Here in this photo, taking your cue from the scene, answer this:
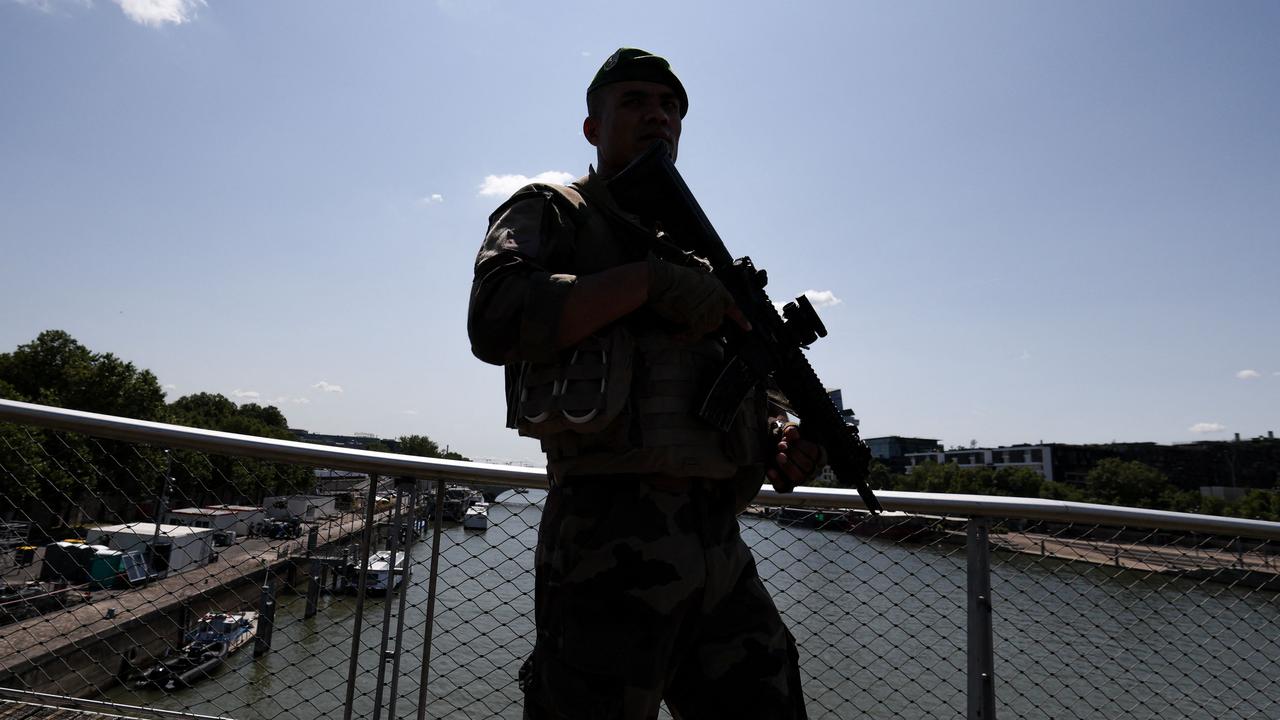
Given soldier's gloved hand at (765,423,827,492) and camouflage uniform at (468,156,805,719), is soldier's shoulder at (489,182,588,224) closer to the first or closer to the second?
camouflage uniform at (468,156,805,719)

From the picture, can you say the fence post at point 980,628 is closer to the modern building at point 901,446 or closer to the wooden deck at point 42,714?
the wooden deck at point 42,714

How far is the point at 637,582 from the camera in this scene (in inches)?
57.3

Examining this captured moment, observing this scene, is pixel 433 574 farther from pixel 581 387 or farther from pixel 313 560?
pixel 313 560

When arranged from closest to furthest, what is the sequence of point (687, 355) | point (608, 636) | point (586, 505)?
point (608, 636) → point (586, 505) → point (687, 355)

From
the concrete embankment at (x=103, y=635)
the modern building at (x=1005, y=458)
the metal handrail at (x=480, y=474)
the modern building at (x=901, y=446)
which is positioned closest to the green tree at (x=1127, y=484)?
the modern building at (x=1005, y=458)

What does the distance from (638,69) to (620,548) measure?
133 cm

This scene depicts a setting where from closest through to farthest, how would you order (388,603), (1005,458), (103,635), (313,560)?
(388,603) < (313,560) < (103,635) < (1005,458)

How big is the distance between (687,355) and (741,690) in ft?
2.61

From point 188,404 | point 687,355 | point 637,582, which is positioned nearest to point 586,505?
point 637,582

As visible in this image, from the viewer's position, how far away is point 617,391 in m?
1.50

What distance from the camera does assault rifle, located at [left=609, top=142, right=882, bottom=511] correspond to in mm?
1773

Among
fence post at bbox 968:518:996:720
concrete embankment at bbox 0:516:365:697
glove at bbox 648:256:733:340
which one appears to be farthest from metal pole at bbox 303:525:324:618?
fence post at bbox 968:518:996:720

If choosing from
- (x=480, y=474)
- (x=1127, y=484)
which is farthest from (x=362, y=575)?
(x=1127, y=484)

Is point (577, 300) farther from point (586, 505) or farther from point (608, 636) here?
point (608, 636)
